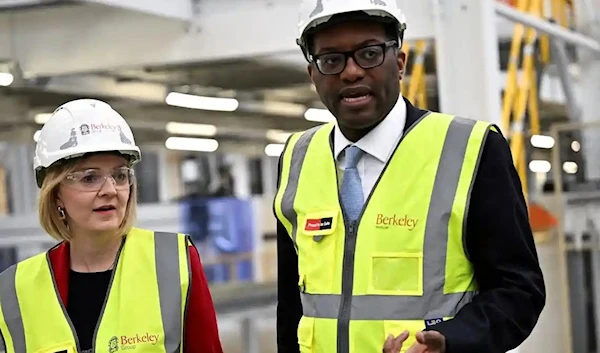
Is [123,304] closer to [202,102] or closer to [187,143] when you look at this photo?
[202,102]

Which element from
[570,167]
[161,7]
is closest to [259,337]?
[570,167]

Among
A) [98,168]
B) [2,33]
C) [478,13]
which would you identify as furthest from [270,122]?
[98,168]

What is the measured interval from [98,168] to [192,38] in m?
3.38

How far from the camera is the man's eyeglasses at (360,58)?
6.93ft

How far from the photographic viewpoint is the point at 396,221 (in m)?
2.16

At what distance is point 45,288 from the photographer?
8.33 feet

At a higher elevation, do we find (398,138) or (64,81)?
(64,81)

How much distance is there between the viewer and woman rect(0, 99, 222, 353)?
2.49 meters

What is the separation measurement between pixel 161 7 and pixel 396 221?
3.66m

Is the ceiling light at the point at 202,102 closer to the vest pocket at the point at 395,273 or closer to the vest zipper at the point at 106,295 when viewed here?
the vest zipper at the point at 106,295

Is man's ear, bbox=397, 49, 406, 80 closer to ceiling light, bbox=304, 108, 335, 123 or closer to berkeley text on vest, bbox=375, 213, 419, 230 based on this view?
berkeley text on vest, bbox=375, 213, 419, 230

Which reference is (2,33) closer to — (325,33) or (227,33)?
(227,33)

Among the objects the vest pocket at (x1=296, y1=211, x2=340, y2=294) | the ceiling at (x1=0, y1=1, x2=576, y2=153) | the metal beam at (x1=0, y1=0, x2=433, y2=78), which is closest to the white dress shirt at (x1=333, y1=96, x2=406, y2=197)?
the vest pocket at (x1=296, y1=211, x2=340, y2=294)

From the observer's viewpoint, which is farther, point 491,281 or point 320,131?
point 320,131
